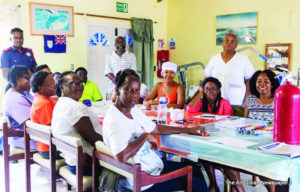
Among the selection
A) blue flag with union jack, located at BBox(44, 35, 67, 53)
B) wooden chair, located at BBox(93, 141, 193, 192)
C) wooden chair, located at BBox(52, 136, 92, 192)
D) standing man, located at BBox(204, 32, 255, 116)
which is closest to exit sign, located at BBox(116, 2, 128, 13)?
blue flag with union jack, located at BBox(44, 35, 67, 53)

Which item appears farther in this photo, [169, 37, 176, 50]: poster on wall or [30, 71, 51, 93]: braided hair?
[169, 37, 176, 50]: poster on wall

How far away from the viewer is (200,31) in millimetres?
6070

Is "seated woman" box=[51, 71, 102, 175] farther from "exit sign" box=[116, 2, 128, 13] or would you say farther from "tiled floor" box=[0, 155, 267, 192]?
"exit sign" box=[116, 2, 128, 13]

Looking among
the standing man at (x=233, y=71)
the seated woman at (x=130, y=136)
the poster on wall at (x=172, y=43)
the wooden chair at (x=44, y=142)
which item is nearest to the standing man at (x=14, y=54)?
the wooden chair at (x=44, y=142)

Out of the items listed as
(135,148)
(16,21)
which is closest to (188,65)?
(16,21)

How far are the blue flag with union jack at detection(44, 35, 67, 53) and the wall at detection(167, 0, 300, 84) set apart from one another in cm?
240

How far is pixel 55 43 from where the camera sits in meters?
5.02

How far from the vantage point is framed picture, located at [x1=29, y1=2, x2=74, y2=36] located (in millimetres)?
4785

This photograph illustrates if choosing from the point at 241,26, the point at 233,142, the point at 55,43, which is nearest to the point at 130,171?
the point at 233,142

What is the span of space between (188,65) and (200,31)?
72cm

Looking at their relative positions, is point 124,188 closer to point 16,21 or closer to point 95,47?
point 16,21

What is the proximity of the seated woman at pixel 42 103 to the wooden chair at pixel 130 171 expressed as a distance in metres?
0.80

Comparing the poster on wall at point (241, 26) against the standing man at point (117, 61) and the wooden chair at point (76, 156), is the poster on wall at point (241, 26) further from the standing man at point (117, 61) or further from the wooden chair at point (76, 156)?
the wooden chair at point (76, 156)

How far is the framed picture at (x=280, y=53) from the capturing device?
4.96m
